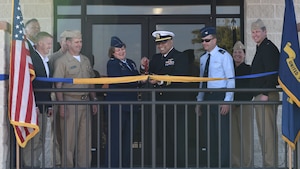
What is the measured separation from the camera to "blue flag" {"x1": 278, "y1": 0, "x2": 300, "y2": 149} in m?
Answer: 5.46

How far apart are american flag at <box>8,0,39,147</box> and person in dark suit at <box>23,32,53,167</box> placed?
21 centimetres

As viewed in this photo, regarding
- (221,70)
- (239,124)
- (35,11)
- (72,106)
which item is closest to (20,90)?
(72,106)

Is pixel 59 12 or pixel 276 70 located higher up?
pixel 59 12

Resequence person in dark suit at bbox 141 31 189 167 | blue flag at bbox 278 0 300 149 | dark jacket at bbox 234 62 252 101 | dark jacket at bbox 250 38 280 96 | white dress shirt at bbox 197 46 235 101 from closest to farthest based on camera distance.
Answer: blue flag at bbox 278 0 300 149 < dark jacket at bbox 250 38 280 96 < white dress shirt at bbox 197 46 235 101 < person in dark suit at bbox 141 31 189 167 < dark jacket at bbox 234 62 252 101

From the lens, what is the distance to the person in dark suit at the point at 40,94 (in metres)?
5.71

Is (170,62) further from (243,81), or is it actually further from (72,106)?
(243,81)

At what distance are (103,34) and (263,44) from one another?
10.2 feet

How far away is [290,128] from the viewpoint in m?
5.47

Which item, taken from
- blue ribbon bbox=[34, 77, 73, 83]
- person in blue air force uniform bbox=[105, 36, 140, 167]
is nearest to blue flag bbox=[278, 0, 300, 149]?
person in blue air force uniform bbox=[105, 36, 140, 167]

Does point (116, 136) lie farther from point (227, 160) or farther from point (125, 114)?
point (227, 160)

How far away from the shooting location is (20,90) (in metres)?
5.33

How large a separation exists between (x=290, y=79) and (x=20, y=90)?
280 centimetres

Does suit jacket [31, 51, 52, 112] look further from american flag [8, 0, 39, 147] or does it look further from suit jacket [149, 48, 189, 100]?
suit jacket [149, 48, 189, 100]

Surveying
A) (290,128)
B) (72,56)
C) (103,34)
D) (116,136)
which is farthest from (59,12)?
(290,128)
